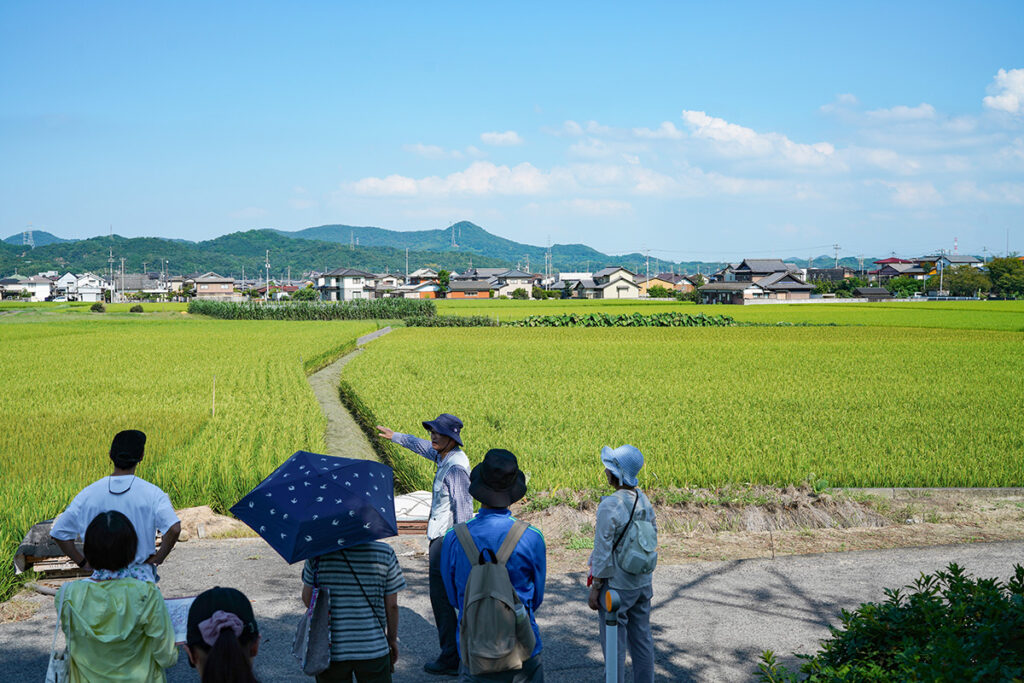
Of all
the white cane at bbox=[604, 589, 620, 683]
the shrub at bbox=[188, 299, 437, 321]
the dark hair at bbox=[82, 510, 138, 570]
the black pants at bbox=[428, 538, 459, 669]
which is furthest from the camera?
the shrub at bbox=[188, 299, 437, 321]

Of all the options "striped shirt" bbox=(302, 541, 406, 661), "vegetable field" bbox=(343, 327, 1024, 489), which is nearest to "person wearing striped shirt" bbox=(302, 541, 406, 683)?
"striped shirt" bbox=(302, 541, 406, 661)

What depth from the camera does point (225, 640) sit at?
8.20 feet

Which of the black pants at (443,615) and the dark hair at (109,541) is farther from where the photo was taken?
the black pants at (443,615)

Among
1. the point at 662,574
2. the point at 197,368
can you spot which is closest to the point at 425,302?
the point at 197,368

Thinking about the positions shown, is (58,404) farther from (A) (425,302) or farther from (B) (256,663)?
(A) (425,302)

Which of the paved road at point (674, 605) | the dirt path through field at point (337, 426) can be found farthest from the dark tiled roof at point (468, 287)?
the paved road at point (674, 605)

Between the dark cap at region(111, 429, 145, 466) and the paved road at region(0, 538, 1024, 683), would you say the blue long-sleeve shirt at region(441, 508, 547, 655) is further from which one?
the dark cap at region(111, 429, 145, 466)

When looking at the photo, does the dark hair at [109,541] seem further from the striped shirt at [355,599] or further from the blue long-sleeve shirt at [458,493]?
the blue long-sleeve shirt at [458,493]

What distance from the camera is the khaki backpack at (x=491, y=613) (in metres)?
3.36

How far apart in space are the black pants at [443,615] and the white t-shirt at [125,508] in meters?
1.65

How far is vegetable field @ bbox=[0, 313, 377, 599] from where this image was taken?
367 inches

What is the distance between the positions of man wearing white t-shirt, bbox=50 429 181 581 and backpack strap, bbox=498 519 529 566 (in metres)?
2.00

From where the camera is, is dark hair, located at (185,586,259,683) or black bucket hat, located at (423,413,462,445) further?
black bucket hat, located at (423,413,462,445)

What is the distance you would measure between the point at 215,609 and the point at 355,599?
1036mm
